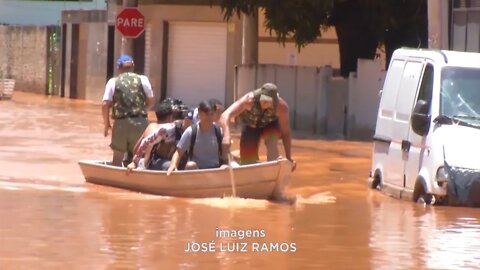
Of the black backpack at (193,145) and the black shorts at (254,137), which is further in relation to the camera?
the black shorts at (254,137)

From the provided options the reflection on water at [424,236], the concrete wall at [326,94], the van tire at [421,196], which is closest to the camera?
the reflection on water at [424,236]

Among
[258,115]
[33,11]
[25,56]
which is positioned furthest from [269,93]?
[33,11]

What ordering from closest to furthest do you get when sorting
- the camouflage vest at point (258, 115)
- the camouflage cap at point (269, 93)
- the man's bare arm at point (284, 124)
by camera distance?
the camouflage cap at point (269, 93) → the camouflage vest at point (258, 115) → the man's bare arm at point (284, 124)

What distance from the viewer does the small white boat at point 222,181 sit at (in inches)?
557

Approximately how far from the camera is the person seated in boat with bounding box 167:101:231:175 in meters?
14.5

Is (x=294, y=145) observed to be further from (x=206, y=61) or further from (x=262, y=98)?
(x=206, y=61)

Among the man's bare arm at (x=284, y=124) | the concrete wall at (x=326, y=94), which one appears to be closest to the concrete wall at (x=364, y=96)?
the concrete wall at (x=326, y=94)

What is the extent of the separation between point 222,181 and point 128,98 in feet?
7.88

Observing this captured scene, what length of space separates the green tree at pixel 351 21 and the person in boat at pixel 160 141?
11571 millimetres

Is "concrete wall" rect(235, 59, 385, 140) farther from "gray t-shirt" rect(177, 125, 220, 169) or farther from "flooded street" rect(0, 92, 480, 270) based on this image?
"gray t-shirt" rect(177, 125, 220, 169)

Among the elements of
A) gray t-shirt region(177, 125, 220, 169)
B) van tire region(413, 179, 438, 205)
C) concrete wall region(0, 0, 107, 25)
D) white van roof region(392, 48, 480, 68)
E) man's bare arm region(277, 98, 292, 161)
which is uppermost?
concrete wall region(0, 0, 107, 25)

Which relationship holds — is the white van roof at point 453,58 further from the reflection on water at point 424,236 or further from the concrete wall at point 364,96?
the concrete wall at point 364,96

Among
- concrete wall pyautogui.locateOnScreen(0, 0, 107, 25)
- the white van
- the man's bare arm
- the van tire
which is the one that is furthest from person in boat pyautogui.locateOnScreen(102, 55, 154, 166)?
concrete wall pyautogui.locateOnScreen(0, 0, 107, 25)

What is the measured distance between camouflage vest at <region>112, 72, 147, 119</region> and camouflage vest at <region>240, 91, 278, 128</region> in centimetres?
179
